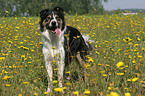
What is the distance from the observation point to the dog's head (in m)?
3.02

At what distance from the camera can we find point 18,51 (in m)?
3.55

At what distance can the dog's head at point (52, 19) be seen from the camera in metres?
3.02

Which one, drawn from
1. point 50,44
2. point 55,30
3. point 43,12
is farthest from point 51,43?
point 43,12

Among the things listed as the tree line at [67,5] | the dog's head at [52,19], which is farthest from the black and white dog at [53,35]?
the tree line at [67,5]

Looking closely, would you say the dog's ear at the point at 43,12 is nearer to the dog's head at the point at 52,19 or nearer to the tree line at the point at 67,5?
the dog's head at the point at 52,19

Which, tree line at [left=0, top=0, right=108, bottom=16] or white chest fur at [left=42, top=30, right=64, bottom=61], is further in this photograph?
tree line at [left=0, top=0, right=108, bottom=16]

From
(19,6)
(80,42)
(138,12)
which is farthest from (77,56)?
(19,6)

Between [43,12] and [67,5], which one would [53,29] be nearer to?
[43,12]

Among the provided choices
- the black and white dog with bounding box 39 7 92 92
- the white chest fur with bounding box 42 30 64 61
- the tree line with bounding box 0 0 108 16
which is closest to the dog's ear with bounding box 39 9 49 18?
the black and white dog with bounding box 39 7 92 92

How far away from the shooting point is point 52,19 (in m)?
3.06

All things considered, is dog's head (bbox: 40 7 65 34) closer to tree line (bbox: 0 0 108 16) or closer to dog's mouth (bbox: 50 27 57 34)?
dog's mouth (bbox: 50 27 57 34)

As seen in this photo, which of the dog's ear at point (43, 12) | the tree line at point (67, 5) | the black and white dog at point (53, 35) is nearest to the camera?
the black and white dog at point (53, 35)

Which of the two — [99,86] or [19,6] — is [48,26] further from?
[19,6]

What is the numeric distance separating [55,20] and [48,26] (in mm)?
182
